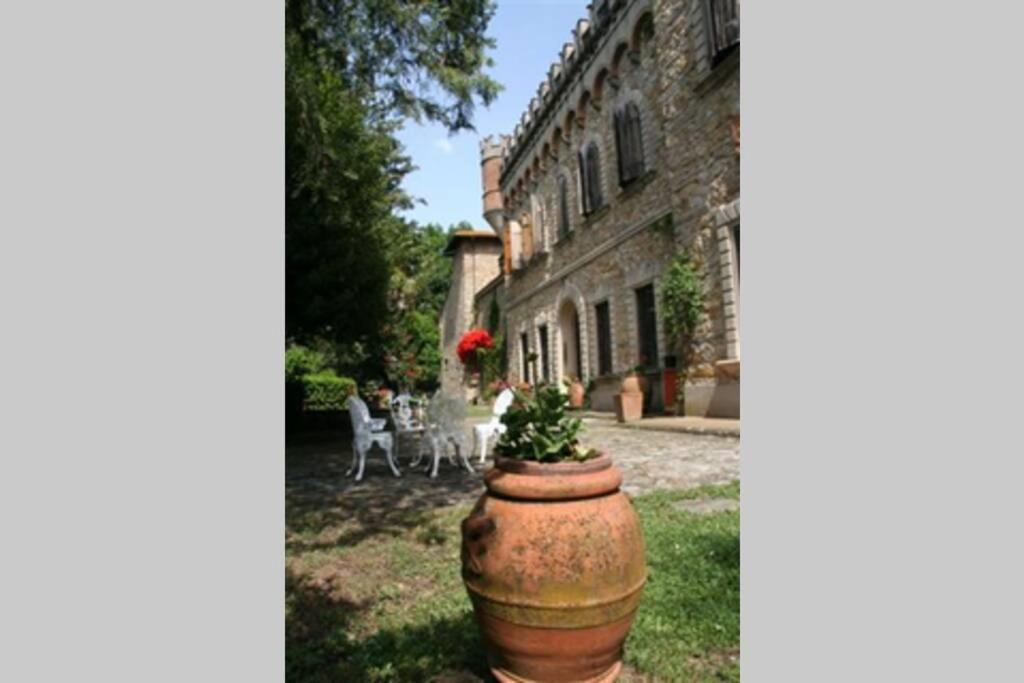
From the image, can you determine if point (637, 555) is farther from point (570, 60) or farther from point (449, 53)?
point (570, 60)

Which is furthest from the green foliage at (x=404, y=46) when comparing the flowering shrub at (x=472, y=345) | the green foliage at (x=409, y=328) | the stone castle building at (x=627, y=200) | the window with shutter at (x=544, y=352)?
the window with shutter at (x=544, y=352)

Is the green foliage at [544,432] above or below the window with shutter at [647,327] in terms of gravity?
below

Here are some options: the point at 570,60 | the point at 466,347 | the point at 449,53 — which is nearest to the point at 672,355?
the point at 449,53

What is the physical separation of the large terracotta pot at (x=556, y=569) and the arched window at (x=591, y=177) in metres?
13.0

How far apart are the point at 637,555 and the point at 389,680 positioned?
1.06 m

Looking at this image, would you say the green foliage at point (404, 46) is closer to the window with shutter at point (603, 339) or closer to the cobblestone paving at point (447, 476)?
the cobblestone paving at point (447, 476)

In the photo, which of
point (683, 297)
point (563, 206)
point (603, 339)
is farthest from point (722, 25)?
point (563, 206)

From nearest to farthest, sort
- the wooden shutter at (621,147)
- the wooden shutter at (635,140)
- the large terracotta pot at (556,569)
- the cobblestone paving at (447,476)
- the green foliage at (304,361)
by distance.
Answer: the large terracotta pot at (556,569)
the cobblestone paving at (447,476)
the wooden shutter at (635,140)
the wooden shutter at (621,147)
the green foliage at (304,361)

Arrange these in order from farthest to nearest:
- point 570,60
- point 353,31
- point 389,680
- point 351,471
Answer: point 570,60 < point 351,471 < point 353,31 < point 389,680

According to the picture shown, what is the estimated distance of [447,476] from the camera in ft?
21.8

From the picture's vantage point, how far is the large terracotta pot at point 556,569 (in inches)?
71.4

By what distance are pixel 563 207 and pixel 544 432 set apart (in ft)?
50.8

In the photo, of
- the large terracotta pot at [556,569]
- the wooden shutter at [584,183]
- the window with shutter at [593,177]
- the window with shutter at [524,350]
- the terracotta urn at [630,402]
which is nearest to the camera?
the large terracotta pot at [556,569]

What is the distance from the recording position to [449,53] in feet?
18.1
